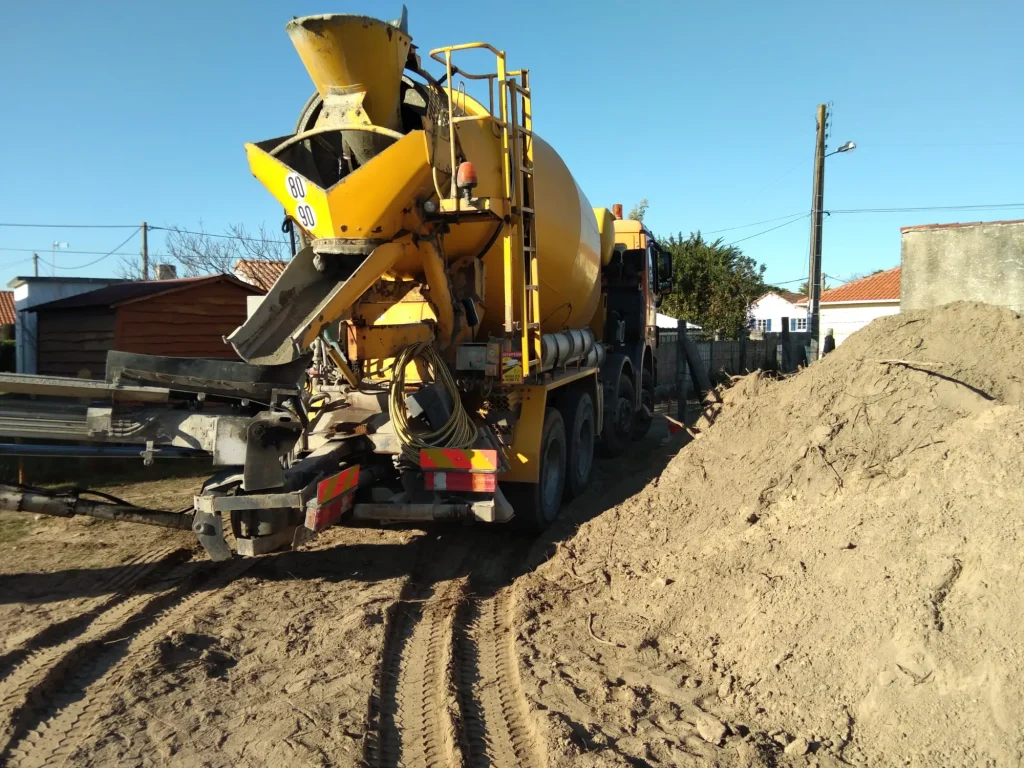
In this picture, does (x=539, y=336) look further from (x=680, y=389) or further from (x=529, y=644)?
(x=680, y=389)

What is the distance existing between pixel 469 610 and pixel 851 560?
2.56m

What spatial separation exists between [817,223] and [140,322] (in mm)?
15968

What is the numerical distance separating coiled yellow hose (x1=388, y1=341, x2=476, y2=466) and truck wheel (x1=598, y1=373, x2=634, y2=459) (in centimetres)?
439

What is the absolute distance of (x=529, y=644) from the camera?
14.9 feet

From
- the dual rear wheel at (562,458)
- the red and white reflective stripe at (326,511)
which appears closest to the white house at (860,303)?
the dual rear wheel at (562,458)

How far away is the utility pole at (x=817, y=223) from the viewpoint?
18.5 m

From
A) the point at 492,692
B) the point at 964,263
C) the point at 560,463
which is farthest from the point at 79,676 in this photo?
the point at 964,263

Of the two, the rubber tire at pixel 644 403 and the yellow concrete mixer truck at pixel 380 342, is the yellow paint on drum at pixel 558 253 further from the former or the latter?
the rubber tire at pixel 644 403

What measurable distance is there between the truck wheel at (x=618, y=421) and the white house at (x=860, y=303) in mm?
21064

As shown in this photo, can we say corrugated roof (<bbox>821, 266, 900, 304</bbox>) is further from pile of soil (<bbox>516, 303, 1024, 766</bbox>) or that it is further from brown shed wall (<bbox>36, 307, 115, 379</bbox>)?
brown shed wall (<bbox>36, 307, 115, 379</bbox>)

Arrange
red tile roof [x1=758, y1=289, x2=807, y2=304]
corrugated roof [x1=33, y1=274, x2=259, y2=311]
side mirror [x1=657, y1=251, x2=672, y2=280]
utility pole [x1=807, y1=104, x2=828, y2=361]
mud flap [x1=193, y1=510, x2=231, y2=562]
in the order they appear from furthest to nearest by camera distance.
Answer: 1. red tile roof [x1=758, y1=289, x2=807, y2=304]
2. utility pole [x1=807, y1=104, x2=828, y2=361]
3. side mirror [x1=657, y1=251, x2=672, y2=280]
4. corrugated roof [x1=33, y1=274, x2=259, y2=311]
5. mud flap [x1=193, y1=510, x2=231, y2=562]

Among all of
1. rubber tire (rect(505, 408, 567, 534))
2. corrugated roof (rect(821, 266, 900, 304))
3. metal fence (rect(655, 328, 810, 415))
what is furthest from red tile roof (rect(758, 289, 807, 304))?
rubber tire (rect(505, 408, 567, 534))

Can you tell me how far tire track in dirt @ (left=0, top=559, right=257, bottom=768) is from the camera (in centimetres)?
336

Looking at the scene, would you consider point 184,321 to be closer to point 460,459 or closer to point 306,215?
point 306,215
